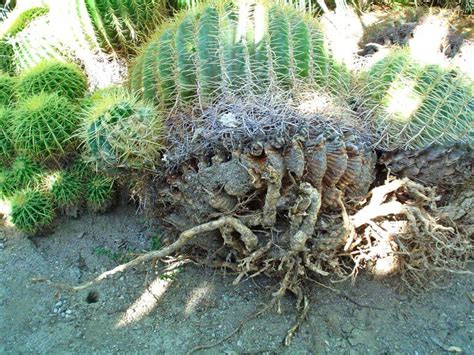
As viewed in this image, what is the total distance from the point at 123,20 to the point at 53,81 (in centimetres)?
62

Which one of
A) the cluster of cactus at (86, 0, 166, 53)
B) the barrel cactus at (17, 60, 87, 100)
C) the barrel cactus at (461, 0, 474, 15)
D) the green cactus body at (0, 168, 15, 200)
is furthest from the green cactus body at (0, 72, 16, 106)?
the barrel cactus at (461, 0, 474, 15)

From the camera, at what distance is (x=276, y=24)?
2.30 metres

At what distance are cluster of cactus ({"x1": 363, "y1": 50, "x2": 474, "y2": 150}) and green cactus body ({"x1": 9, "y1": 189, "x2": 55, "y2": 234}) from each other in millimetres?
1631

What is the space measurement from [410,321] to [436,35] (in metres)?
1.88

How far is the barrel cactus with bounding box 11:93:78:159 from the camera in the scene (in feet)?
7.77

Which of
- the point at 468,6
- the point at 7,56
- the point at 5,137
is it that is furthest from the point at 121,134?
the point at 468,6

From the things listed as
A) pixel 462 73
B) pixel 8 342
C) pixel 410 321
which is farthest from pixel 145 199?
pixel 462 73

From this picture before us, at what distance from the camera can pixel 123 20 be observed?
2947 mm

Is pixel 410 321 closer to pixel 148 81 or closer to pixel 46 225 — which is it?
pixel 148 81

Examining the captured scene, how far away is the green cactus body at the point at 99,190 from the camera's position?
246cm

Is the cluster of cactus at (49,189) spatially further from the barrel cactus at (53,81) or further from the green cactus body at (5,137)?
the barrel cactus at (53,81)

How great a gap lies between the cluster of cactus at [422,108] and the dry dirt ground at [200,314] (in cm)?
64

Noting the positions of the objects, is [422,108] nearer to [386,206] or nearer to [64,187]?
[386,206]

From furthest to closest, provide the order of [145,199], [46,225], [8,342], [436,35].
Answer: [436,35]
[46,225]
[145,199]
[8,342]
